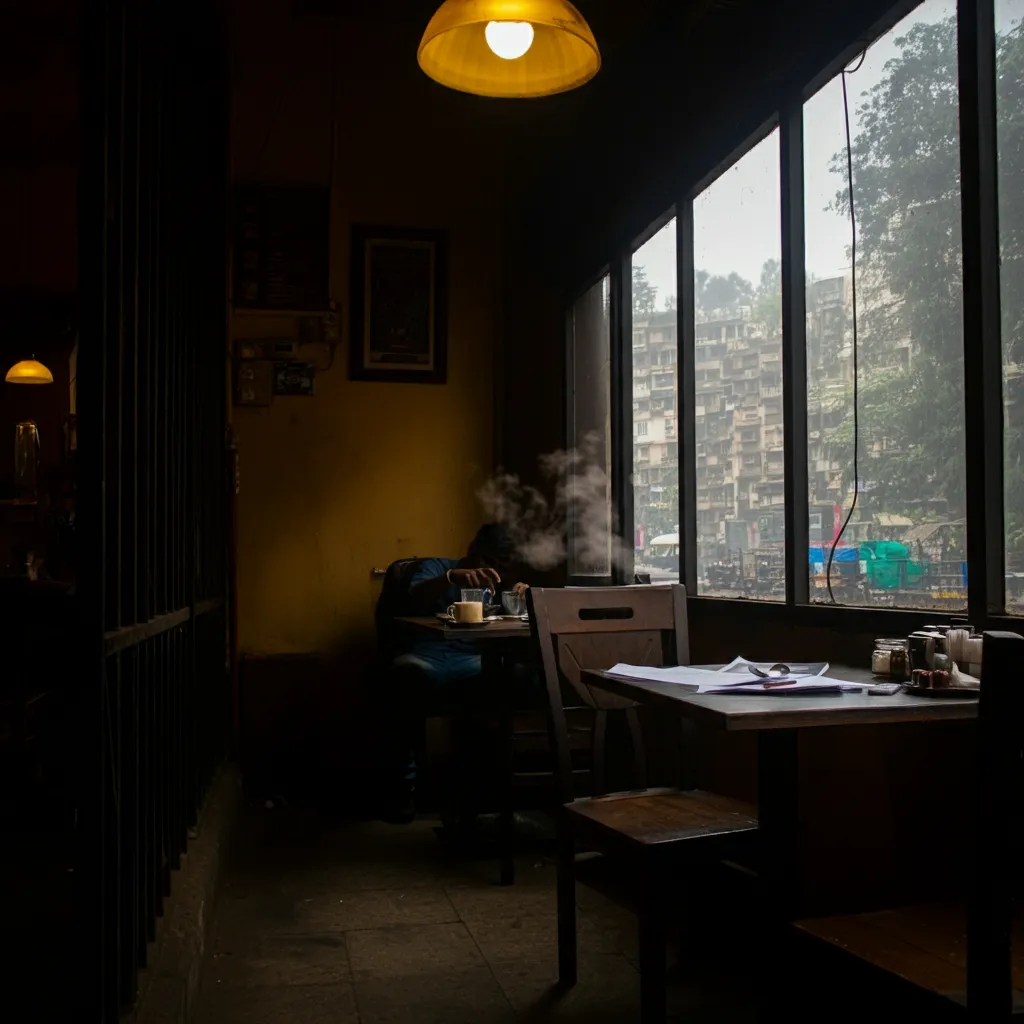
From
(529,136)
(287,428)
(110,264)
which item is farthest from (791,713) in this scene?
(529,136)

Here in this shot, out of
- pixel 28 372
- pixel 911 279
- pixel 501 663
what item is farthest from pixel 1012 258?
pixel 28 372

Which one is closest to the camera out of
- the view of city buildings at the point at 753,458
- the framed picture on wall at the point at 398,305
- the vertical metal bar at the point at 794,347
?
the view of city buildings at the point at 753,458

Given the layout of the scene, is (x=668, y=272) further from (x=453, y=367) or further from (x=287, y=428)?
(x=287, y=428)

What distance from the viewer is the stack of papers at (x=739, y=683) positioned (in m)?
1.89

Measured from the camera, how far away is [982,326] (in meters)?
2.25

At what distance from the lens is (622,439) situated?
4.67 meters

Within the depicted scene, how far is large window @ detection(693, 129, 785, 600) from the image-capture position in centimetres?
329

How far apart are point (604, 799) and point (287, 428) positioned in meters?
3.63

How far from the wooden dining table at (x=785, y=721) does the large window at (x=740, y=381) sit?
142 cm

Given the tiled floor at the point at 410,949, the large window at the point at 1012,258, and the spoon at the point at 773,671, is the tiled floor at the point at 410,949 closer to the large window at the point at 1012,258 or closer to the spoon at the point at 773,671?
the spoon at the point at 773,671

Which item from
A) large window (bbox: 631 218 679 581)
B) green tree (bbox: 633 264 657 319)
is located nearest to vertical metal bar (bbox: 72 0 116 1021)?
large window (bbox: 631 218 679 581)

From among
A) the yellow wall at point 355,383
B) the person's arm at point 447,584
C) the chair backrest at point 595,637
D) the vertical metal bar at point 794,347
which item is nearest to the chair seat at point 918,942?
the chair backrest at point 595,637

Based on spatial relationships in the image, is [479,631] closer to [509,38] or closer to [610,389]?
[610,389]

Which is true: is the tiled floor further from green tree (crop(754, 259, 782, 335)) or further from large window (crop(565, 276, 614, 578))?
green tree (crop(754, 259, 782, 335))
